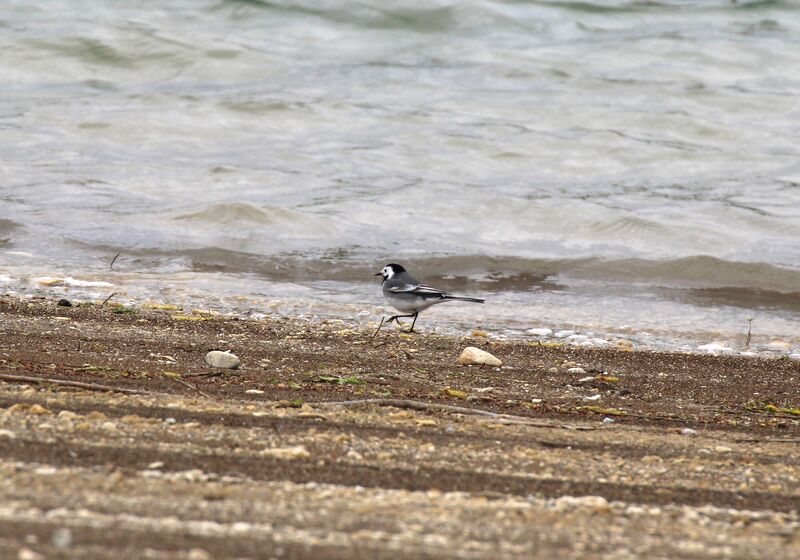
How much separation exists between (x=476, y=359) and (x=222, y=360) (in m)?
1.60

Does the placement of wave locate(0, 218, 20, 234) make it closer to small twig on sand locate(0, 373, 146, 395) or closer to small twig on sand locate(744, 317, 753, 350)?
small twig on sand locate(0, 373, 146, 395)

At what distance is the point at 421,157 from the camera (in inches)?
596

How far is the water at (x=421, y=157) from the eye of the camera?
1051cm

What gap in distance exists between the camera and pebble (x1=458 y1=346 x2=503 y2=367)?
680 centimetres

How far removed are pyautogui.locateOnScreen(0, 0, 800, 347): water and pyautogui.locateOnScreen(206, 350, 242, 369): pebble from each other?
3.13 metres

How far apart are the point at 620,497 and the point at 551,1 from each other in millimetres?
20780

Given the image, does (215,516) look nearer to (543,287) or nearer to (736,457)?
(736,457)

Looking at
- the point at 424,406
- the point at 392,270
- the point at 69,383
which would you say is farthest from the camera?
the point at 392,270

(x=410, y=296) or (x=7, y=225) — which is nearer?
(x=410, y=296)

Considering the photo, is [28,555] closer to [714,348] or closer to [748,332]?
[714,348]

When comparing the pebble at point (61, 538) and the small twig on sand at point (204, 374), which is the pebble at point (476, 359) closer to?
the small twig on sand at point (204, 374)

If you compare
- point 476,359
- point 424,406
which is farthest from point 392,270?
point 424,406

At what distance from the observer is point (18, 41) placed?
19875 millimetres

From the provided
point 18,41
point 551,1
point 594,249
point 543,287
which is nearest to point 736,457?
point 543,287
